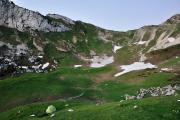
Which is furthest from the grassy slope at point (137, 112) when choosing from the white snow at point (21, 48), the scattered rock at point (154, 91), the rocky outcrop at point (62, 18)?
the rocky outcrop at point (62, 18)

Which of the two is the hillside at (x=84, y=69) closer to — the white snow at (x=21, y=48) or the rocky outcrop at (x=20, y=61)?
the rocky outcrop at (x=20, y=61)

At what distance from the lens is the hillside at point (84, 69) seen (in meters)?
48.6

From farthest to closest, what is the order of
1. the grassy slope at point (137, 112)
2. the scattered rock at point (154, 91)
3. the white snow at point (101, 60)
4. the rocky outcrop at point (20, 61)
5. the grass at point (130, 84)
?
the white snow at point (101, 60) < the rocky outcrop at point (20, 61) < the grass at point (130, 84) < the scattered rock at point (154, 91) < the grassy slope at point (137, 112)

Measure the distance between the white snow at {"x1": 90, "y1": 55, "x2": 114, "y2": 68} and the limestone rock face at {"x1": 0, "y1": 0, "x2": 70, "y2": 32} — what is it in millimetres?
29198

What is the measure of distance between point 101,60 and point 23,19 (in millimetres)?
40240

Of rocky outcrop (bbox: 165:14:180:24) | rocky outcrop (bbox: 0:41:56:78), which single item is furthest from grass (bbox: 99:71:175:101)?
rocky outcrop (bbox: 165:14:180:24)

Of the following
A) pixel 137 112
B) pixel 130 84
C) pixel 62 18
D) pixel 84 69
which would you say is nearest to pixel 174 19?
pixel 62 18

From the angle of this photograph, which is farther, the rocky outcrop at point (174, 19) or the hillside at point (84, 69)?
A: the rocky outcrop at point (174, 19)

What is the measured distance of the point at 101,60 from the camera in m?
146

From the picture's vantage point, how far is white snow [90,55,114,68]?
A: 139000 mm

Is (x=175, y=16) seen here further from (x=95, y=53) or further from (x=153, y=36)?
(x=95, y=53)

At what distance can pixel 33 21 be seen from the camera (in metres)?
162

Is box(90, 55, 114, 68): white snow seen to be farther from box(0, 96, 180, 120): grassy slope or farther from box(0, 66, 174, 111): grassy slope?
box(0, 96, 180, 120): grassy slope

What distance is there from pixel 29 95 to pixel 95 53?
78.8 meters
